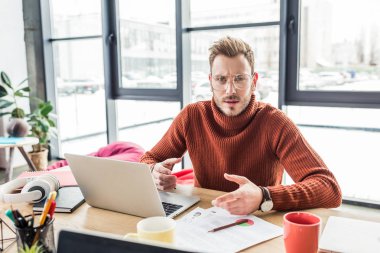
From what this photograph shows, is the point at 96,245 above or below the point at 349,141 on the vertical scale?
above

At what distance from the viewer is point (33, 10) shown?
423 centimetres

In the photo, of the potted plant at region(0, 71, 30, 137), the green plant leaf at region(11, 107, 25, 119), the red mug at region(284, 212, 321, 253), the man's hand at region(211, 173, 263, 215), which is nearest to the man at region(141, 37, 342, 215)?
the man's hand at region(211, 173, 263, 215)

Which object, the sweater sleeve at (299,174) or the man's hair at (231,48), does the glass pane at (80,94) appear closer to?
the man's hair at (231,48)

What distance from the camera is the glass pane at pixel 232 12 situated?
3.07 metres

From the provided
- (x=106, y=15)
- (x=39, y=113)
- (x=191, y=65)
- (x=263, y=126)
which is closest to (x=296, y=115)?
(x=191, y=65)

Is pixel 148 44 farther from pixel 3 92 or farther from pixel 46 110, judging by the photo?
pixel 3 92

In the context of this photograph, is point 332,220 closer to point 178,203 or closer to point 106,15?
point 178,203

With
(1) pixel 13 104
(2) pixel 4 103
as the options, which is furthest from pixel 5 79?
(1) pixel 13 104

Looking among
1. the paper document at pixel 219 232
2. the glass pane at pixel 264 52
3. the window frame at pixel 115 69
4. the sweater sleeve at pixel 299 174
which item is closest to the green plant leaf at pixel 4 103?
the window frame at pixel 115 69

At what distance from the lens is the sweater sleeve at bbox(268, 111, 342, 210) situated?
1215 millimetres

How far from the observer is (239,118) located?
1.63 m

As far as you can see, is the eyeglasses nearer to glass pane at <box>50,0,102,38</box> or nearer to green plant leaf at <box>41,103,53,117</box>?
glass pane at <box>50,0,102,38</box>

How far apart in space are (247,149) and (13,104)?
3.26 m

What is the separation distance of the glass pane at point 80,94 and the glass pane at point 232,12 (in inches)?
48.5
